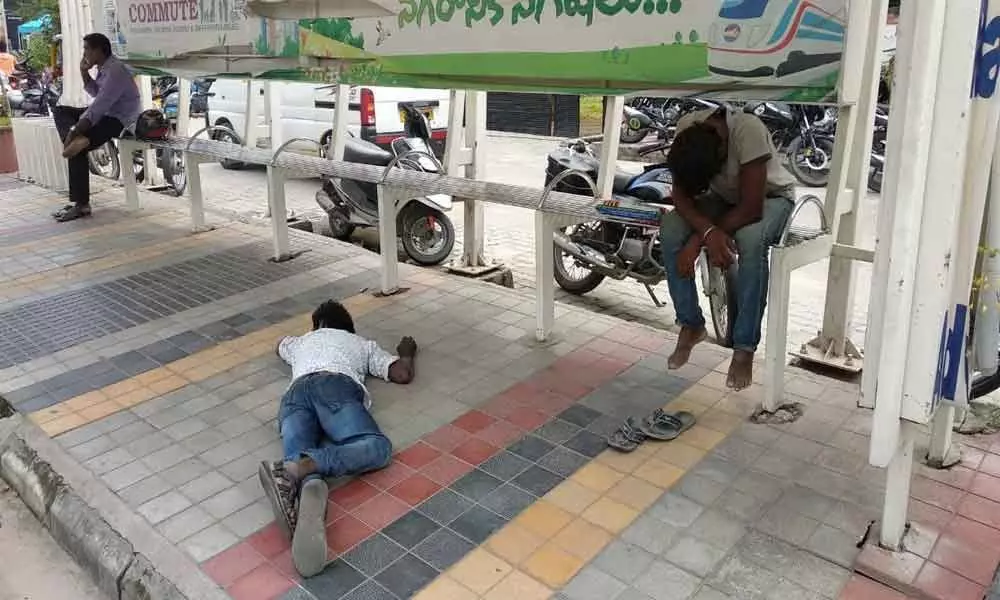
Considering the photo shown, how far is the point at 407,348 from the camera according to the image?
4281 mm

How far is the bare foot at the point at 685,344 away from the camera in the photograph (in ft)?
12.7

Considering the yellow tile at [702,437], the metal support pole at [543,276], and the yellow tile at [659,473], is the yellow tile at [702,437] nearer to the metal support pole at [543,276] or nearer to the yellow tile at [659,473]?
the yellow tile at [659,473]

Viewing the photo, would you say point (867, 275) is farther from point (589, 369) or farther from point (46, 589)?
point (46, 589)

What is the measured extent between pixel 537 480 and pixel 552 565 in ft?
1.77

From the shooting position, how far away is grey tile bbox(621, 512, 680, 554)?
280 centimetres

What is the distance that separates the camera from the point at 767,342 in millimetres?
3529

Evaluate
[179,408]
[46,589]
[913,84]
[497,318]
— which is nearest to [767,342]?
[913,84]

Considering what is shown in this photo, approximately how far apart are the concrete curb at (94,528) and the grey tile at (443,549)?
675mm

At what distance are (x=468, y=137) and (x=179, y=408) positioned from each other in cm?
309

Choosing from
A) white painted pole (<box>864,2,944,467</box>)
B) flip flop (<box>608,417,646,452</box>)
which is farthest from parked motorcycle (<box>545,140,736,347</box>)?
white painted pole (<box>864,2,944,467</box>)

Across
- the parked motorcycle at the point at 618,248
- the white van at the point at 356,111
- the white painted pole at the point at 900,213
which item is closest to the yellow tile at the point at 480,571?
the white painted pole at the point at 900,213

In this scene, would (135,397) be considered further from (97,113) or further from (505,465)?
(97,113)

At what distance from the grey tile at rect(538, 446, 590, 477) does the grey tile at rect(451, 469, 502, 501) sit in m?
0.24

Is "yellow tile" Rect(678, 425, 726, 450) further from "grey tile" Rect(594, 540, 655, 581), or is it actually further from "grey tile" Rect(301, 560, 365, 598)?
"grey tile" Rect(301, 560, 365, 598)
